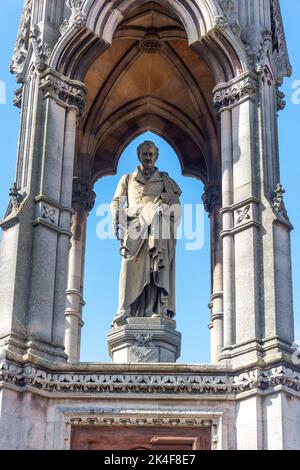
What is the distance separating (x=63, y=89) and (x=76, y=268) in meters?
4.20

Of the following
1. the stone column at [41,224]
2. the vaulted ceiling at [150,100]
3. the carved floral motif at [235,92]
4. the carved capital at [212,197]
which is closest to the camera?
the stone column at [41,224]

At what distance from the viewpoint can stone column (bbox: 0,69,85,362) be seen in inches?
1004

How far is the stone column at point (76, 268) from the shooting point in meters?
29.8

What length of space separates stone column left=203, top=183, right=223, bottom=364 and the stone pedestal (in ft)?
5.74

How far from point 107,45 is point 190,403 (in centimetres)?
753

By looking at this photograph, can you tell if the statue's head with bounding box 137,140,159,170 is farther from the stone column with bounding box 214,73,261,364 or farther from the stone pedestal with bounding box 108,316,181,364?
the stone pedestal with bounding box 108,316,181,364

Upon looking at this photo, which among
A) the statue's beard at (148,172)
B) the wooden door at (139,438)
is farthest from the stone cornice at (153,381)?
the statue's beard at (148,172)

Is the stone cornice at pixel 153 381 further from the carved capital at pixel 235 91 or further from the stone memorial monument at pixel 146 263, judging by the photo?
the carved capital at pixel 235 91

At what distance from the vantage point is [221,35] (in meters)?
28.5

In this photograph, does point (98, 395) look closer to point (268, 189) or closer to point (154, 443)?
point (154, 443)

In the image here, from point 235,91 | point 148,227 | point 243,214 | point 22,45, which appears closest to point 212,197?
point 148,227

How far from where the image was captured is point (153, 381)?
25.2 meters

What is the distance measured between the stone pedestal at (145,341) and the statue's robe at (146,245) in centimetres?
38

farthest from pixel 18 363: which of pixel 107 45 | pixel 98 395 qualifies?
pixel 107 45
